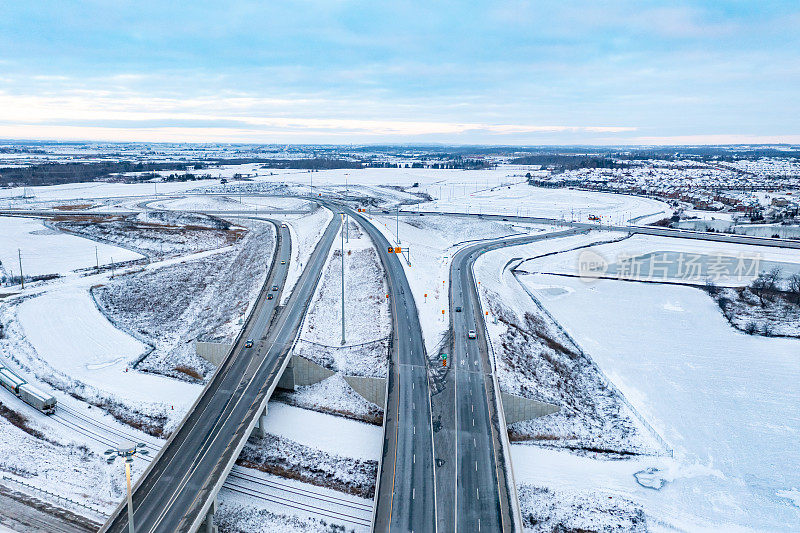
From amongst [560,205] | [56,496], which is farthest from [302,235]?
[560,205]

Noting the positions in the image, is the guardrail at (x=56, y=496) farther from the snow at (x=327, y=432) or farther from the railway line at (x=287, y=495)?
the snow at (x=327, y=432)

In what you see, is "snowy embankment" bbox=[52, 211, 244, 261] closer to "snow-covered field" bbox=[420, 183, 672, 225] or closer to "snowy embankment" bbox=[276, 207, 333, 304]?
"snowy embankment" bbox=[276, 207, 333, 304]

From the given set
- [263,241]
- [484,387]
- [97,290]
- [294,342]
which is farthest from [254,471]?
[263,241]

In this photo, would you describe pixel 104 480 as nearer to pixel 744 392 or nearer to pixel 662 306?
pixel 744 392

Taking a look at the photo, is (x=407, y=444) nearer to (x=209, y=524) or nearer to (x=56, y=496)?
(x=209, y=524)

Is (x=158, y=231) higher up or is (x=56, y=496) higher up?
(x=158, y=231)

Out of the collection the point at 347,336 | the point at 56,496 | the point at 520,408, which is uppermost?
the point at 347,336
